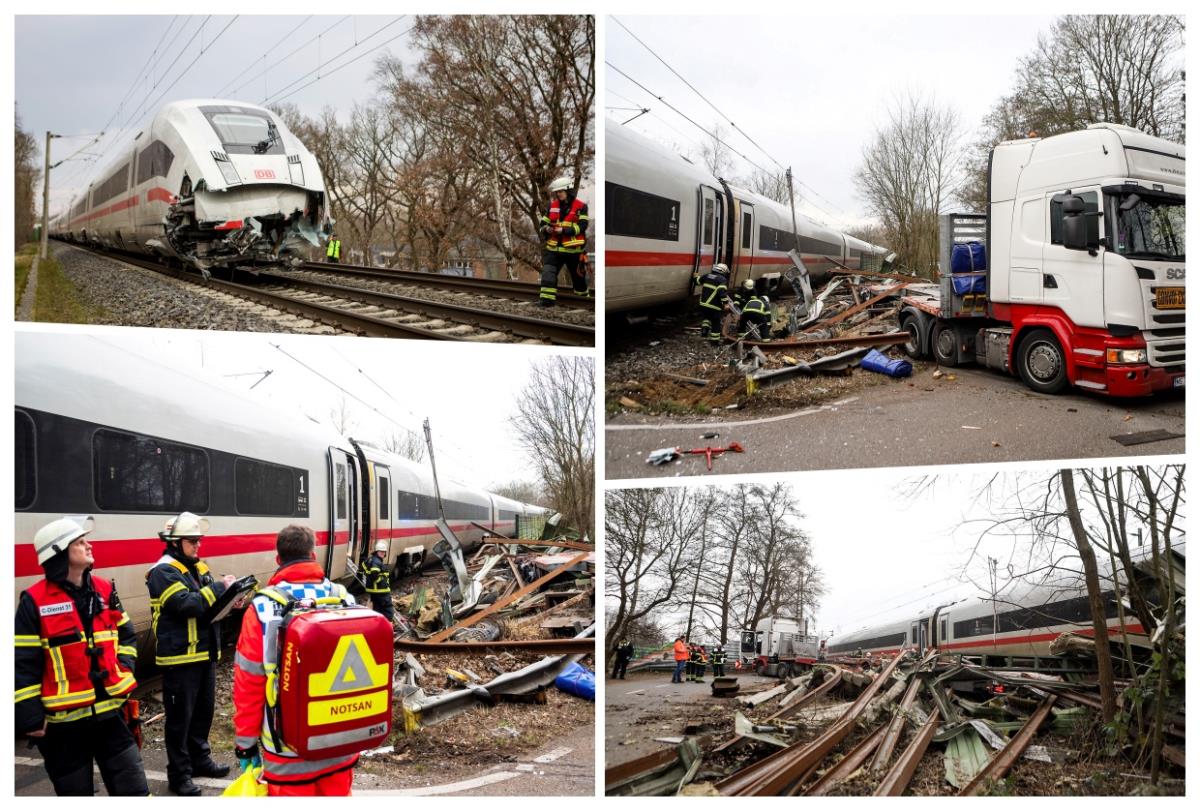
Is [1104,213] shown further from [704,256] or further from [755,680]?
[755,680]

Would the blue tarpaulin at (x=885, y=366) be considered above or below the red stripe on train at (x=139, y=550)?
above

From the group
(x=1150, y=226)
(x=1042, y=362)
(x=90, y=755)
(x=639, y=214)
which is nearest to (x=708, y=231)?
(x=639, y=214)

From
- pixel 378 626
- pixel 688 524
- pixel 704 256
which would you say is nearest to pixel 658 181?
pixel 704 256

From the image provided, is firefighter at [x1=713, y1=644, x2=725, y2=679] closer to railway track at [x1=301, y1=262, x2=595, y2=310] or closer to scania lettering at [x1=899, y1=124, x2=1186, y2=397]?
railway track at [x1=301, y1=262, x2=595, y2=310]

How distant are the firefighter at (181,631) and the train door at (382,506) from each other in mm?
5940

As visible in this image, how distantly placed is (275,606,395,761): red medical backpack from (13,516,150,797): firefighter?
1188 millimetres

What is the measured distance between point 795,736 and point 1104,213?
5.92 m

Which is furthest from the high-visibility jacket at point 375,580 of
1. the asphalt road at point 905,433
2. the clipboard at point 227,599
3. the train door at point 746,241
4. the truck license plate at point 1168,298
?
the truck license plate at point 1168,298

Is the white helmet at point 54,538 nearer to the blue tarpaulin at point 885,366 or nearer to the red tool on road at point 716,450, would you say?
the red tool on road at point 716,450

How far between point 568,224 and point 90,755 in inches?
258

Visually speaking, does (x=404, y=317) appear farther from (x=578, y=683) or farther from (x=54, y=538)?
(x=54, y=538)

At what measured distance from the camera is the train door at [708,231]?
11.0 m

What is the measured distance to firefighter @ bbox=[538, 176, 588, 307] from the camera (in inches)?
345

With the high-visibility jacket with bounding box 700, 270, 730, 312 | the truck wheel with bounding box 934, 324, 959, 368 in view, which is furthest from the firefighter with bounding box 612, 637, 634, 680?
the truck wheel with bounding box 934, 324, 959, 368
